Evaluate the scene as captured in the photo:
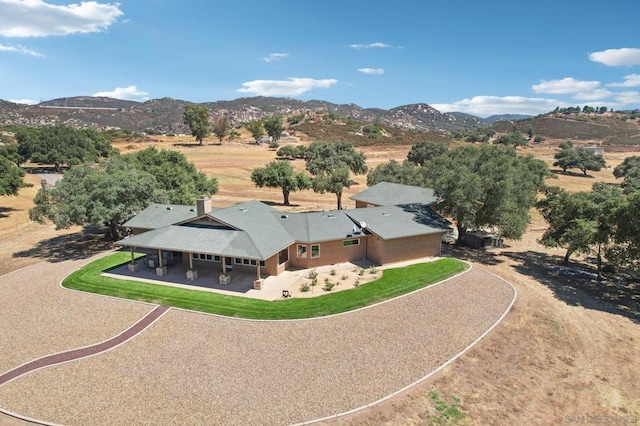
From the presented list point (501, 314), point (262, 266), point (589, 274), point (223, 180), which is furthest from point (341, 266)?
point (223, 180)

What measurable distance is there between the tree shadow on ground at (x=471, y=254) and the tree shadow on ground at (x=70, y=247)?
29.3m

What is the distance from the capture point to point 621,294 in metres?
24.6

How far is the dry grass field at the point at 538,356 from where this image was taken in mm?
13773

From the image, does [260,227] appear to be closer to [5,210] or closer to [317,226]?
[317,226]

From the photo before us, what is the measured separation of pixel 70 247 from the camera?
33.2 metres

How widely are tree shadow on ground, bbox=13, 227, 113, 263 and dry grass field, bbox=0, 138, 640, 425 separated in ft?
0.30

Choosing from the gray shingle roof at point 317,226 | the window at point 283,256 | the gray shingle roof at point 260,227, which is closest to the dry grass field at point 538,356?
the gray shingle roof at point 260,227

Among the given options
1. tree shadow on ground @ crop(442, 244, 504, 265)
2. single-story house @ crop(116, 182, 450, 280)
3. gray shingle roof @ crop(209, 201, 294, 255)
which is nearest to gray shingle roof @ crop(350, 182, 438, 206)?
single-story house @ crop(116, 182, 450, 280)

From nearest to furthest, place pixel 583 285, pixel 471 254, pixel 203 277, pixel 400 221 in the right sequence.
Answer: pixel 203 277, pixel 583 285, pixel 400 221, pixel 471 254

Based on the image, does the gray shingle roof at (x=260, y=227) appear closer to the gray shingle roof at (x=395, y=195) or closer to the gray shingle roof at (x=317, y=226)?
the gray shingle roof at (x=317, y=226)

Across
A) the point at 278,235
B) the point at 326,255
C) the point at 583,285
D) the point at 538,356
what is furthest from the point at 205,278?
the point at 583,285

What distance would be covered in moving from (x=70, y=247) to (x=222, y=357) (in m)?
24.3

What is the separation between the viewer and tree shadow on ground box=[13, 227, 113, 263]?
30812 mm

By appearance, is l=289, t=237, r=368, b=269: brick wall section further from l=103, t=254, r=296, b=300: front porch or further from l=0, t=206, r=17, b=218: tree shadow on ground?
l=0, t=206, r=17, b=218: tree shadow on ground
